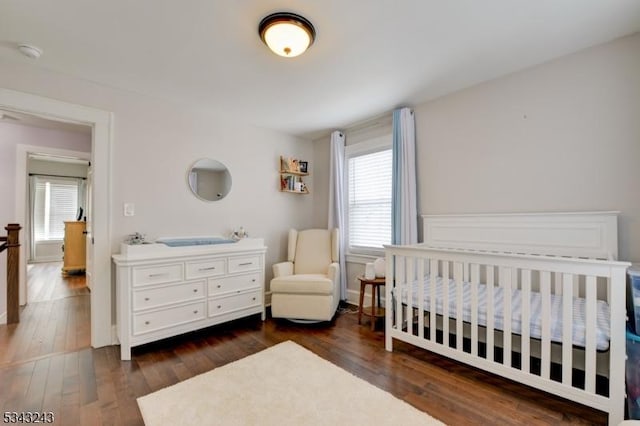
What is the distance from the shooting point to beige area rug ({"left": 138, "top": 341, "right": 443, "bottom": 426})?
1.54m

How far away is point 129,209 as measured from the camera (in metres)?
2.66

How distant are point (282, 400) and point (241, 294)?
1440mm

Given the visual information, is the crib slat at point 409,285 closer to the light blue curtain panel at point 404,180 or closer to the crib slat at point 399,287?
the crib slat at point 399,287

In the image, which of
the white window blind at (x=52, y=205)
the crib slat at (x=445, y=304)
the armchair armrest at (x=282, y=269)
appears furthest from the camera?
the white window blind at (x=52, y=205)

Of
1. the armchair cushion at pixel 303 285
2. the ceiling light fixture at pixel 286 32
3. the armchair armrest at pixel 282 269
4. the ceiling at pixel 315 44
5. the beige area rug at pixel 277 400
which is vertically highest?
the ceiling at pixel 315 44

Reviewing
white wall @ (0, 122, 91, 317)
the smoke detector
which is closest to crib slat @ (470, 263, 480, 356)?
the smoke detector

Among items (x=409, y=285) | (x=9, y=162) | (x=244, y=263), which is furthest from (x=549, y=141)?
(x=9, y=162)

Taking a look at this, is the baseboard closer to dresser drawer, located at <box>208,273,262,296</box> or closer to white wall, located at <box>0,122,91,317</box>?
dresser drawer, located at <box>208,273,262,296</box>

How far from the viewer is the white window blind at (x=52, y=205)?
6.53 metres

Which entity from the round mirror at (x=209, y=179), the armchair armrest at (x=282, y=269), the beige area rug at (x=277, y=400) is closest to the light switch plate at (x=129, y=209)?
the round mirror at (x=209, y=179)

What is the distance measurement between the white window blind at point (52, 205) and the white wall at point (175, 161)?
19.3 feet

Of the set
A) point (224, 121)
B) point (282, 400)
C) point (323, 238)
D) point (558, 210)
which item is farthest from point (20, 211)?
point (558, 210)

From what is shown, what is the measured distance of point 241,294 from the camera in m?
2.99

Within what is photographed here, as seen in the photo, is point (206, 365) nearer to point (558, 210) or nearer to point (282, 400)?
point (282, 400)
